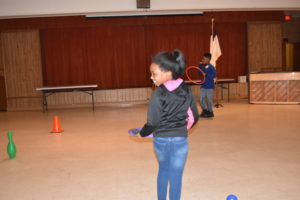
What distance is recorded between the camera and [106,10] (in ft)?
24.6

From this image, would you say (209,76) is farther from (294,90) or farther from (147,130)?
(147,130)

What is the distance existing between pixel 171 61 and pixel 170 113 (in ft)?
1.20

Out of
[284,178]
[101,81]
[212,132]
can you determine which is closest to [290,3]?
[212,132]

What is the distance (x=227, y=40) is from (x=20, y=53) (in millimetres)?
8099

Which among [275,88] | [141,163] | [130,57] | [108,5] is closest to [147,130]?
[141,163]

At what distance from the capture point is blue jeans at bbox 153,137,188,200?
6.81 feet

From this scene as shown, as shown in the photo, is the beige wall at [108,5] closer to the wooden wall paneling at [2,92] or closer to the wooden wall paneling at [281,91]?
the wooden wall paneling at [281,91]

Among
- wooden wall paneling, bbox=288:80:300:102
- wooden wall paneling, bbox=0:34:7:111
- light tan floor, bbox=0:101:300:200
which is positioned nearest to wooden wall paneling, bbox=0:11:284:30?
wooden wall paneling, bbox=0:34:7:111

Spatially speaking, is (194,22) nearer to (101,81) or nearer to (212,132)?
(101,81)

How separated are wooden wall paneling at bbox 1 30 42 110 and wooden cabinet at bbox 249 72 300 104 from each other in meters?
7.82

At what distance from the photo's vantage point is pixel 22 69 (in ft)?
35.7

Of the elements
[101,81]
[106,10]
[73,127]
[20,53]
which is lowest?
[73,127]

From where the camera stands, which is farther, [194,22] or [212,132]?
[194,22]

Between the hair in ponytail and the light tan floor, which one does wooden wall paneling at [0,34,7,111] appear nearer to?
the light tan floor
